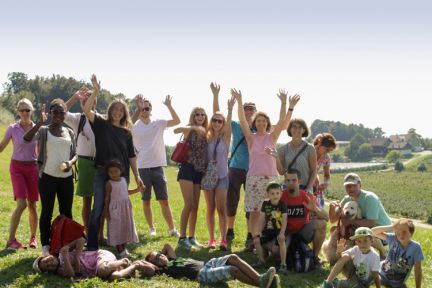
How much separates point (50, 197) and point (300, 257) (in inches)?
171

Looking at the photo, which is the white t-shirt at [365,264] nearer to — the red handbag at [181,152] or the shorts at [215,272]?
the shorts at [215,272]

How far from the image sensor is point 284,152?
9.21 metres

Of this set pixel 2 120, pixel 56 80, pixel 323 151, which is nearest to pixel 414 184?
pixel 56 80

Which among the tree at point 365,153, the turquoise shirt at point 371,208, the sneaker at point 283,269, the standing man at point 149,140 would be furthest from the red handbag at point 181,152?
the tree at point 365,153

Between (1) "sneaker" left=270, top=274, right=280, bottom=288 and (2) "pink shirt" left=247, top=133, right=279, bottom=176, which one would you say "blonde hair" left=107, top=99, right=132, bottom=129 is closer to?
(2) "pink shirt" left=247, top=133, right=279, bottom=176

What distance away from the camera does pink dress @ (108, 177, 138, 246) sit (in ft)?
27.6

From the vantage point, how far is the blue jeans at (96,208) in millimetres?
8234

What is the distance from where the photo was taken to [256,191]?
30.3 feet

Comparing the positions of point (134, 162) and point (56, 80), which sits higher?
point (56, 80)

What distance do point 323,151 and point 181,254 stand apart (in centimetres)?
352

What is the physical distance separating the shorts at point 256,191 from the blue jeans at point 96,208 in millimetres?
2696

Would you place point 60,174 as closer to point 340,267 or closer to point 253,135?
point 253,135

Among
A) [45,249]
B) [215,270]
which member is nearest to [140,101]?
[45,249]

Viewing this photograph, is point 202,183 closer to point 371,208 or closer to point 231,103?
point 231,103
